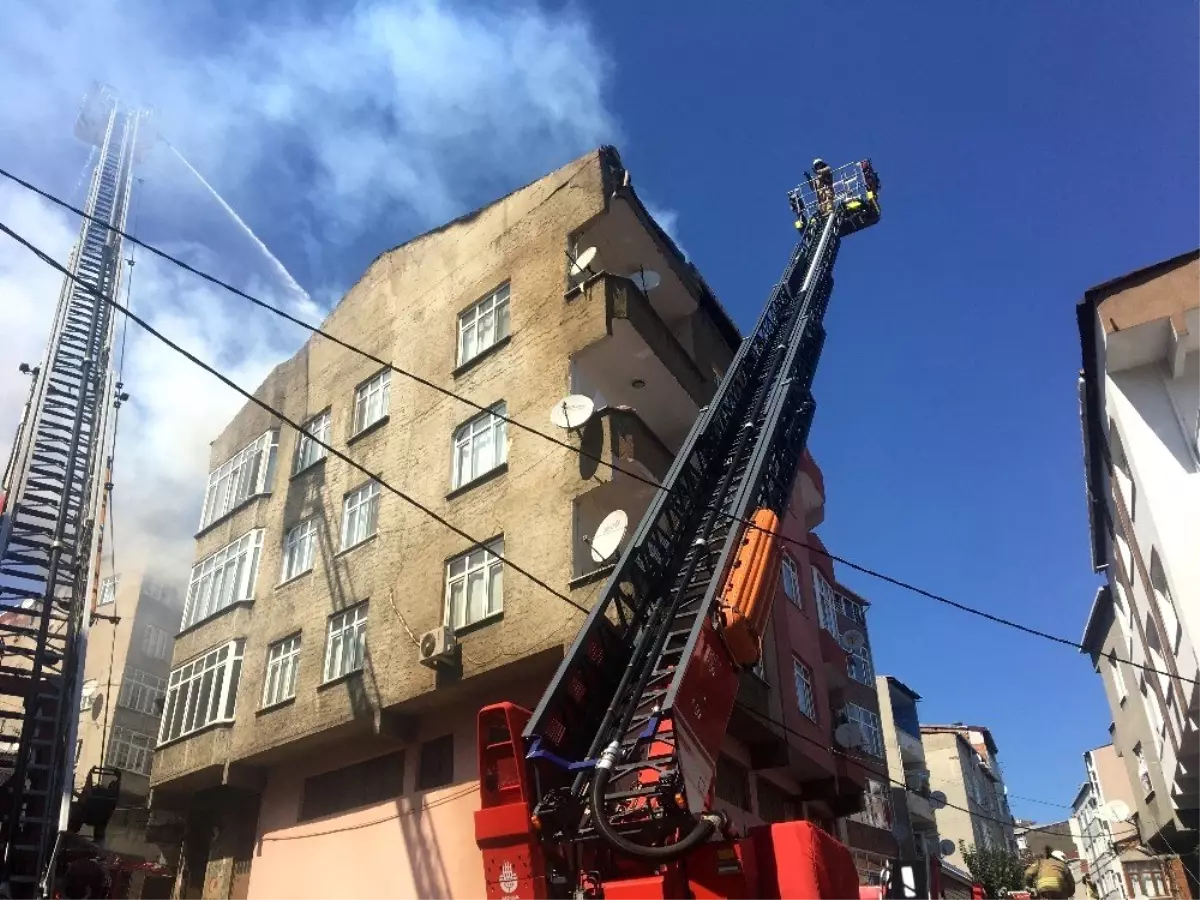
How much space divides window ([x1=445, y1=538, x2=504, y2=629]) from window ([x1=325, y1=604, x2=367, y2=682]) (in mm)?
2360

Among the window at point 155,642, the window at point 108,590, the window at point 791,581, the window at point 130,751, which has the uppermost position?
the window at point 108,590

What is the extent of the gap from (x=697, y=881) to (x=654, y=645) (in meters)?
3.09

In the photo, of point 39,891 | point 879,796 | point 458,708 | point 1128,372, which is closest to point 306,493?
point 458,708

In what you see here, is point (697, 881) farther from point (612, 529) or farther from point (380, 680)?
point (380, 680)

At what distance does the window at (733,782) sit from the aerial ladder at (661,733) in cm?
558

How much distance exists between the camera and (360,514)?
19.6 metres

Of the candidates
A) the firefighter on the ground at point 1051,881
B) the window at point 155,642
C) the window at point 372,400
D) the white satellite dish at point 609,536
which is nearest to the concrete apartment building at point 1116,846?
the firefighter on the ground at point 1051,881

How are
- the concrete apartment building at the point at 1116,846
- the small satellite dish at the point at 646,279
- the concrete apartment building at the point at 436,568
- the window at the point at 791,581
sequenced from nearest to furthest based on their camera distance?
1. the concrete apartment building at the point at 436,568
2. the small satellite dish at the point at 646,279
3. the window at the point at 791,581
4. the concrete apartment building at the point at 1116,846

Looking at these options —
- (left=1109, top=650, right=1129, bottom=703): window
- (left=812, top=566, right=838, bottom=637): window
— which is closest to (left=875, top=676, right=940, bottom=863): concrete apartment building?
(left=1109, top=650, right=1129, bottom=703): window

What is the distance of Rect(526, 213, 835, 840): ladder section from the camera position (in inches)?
316

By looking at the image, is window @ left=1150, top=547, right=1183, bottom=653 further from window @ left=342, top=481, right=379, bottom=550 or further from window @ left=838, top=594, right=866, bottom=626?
window @ left=838, top=594, right=866, bottom=626

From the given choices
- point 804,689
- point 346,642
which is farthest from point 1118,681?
point 346,642

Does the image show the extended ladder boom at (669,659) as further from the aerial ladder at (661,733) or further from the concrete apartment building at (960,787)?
the concrete apartment building at (960,787)

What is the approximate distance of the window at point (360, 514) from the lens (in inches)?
756
